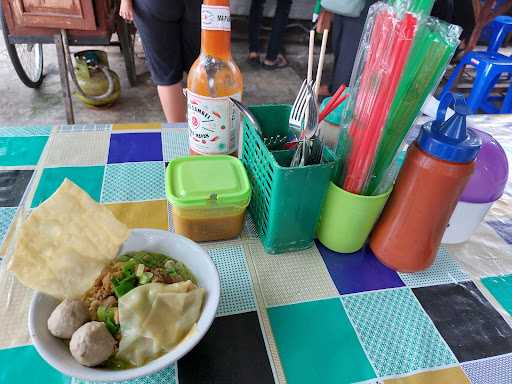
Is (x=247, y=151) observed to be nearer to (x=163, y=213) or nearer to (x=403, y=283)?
Answer: (x=163, y=213)

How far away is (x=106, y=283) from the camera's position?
0.43 metres

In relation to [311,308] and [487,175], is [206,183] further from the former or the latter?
[487,175]

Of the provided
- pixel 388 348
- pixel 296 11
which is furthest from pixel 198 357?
pixel 296 11

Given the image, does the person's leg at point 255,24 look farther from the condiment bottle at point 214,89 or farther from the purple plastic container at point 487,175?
the purple plastic container at point 487,175

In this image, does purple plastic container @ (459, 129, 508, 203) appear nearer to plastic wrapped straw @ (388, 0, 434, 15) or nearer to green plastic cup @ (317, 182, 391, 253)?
green plastic cup @ (317, 182, 391, 253)

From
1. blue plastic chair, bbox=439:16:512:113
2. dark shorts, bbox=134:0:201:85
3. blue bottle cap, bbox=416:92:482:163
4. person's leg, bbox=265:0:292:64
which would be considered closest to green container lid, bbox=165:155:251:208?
blue bottle cap, bbox=416:92:482:163

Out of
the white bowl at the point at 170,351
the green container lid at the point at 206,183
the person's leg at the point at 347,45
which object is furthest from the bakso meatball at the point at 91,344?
the person's leg at the point at 347,45

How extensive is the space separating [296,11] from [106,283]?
3217 mm

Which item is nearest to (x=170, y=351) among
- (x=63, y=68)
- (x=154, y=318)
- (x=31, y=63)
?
(x=154, y=318)

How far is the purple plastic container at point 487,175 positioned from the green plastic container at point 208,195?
341 millimetres

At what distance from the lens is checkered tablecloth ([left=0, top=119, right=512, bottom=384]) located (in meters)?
0.43

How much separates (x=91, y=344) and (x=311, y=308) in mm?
269

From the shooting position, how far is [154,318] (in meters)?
0.39

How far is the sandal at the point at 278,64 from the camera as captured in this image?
2854 millimetres
